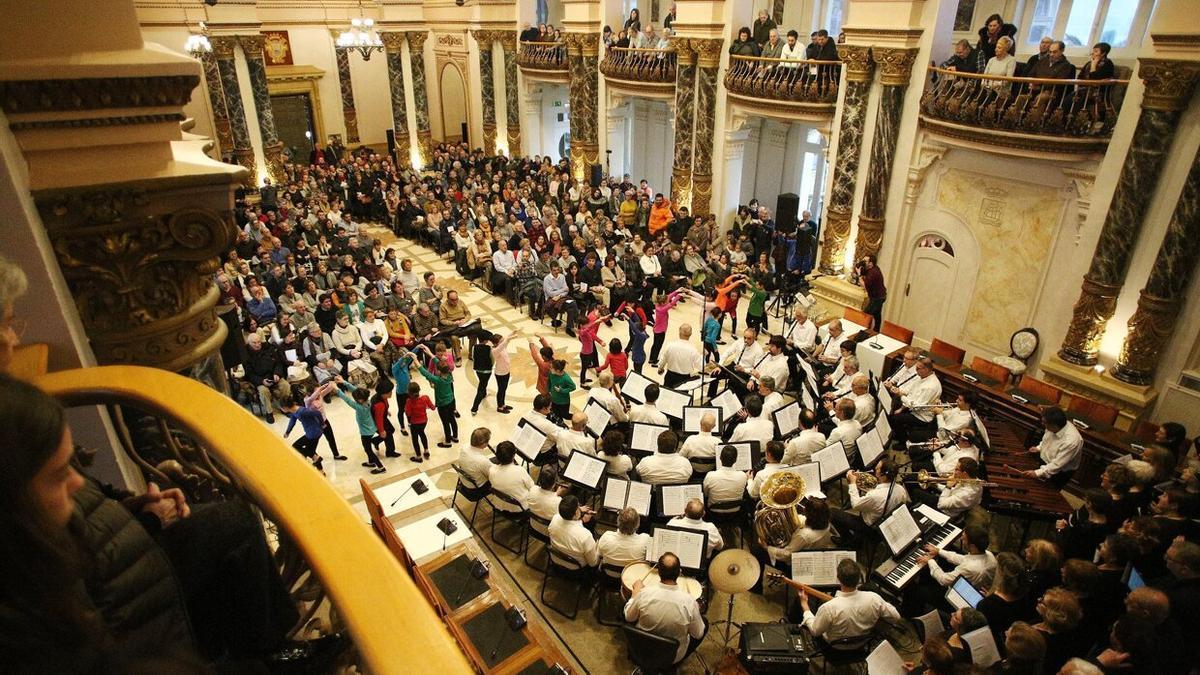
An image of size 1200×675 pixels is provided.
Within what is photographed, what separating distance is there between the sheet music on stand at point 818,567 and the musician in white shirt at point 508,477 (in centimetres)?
264

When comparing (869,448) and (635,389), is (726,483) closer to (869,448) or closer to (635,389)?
(869,448)

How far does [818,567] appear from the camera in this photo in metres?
5.61

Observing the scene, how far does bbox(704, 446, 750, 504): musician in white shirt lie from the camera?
6.54 metres

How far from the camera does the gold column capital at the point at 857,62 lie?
1141 cm

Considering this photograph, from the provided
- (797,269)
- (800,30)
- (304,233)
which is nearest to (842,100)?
(797,269)

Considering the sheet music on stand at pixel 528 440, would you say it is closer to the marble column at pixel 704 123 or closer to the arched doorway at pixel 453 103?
the marble column at pixel 704 123

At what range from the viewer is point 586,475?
261 inches

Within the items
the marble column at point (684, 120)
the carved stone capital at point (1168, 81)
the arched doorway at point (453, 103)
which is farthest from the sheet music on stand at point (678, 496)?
the arched doorway at point (453, 103)

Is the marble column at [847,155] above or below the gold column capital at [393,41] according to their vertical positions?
below

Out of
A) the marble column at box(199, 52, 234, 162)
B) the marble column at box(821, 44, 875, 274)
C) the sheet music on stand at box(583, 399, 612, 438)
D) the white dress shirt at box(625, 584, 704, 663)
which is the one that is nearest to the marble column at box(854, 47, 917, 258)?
the marble column at box(821, 44, 875, 274)

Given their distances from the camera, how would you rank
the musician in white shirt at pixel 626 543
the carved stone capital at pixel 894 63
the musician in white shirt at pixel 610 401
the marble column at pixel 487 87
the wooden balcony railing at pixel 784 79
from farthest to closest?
the marble column at pixel 487 87
the wooden balcony railing at pixel 784 79
the carved stone capital at pixel 894 63
the musician in white shirt at pixel 610 401
the musician in white shirt at pixel 626 543

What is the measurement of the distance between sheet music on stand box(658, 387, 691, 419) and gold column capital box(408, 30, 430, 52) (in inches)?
835

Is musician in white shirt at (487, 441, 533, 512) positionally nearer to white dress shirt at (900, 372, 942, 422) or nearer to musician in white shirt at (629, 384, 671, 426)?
musician in white shirt at (629, 384, 671, 426)

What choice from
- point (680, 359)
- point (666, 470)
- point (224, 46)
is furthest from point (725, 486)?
point (224, 46)
